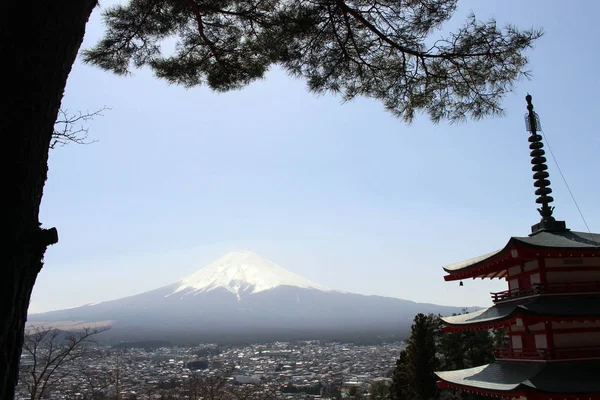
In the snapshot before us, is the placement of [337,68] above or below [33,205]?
above

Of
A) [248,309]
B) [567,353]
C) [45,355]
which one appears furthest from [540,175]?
[248,309]

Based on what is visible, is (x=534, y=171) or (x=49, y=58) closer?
(x=49, y=58)

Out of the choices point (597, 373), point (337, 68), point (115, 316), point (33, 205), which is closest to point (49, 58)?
point (33, 205)

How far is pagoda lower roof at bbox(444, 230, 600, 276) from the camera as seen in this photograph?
6.97 meters

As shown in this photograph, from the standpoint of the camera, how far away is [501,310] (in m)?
7.76

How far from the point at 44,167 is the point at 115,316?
119 m

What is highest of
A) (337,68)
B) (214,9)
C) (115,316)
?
(214,9)

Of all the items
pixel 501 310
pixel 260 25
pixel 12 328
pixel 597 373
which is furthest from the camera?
pixel 501 310

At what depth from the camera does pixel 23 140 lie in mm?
1289

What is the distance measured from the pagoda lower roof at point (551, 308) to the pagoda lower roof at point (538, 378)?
2.36 ft

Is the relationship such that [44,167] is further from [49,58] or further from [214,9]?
[214,9]

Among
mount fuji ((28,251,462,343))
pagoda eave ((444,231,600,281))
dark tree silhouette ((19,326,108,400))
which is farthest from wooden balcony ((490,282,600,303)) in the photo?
mount fuji ((28,251,462,343))

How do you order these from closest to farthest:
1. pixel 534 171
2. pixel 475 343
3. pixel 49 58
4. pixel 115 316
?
pixel 49 58
pixel 534 171
pixel 475 343
pixel 115 316

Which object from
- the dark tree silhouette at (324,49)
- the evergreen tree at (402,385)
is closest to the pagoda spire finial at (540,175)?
the dark tree silhouette at (324,49)
